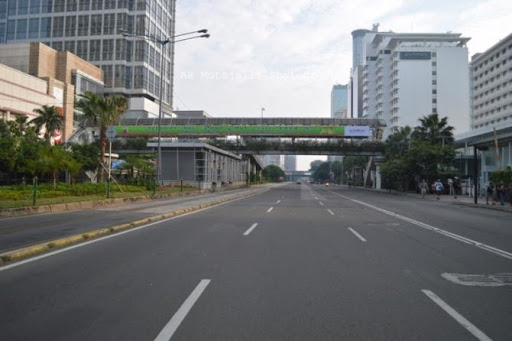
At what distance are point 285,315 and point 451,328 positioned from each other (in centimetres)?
184

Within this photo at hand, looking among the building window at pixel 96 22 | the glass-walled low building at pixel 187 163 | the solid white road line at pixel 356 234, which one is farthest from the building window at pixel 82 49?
the solid white road line at pixel 356 234

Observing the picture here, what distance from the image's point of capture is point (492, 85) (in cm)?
10056

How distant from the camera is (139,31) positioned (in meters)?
83.2

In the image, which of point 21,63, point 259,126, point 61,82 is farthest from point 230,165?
point 21,63

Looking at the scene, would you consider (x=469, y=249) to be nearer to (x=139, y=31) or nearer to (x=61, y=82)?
(x=61, y=82)

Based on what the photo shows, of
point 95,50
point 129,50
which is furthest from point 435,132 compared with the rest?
point 95,50

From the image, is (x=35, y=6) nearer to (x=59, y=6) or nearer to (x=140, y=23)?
(x=59, y=6)

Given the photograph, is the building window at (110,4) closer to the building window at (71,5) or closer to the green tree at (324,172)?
the building window at (71,5)

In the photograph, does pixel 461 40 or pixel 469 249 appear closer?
pixel 469 249

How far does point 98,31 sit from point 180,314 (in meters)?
91.5

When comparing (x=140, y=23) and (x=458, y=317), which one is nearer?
(x=458, y=317)

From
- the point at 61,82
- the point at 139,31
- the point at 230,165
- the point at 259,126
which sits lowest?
the point at 230,165

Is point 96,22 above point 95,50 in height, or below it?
above

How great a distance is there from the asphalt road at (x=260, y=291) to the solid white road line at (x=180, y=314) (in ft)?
0.04
